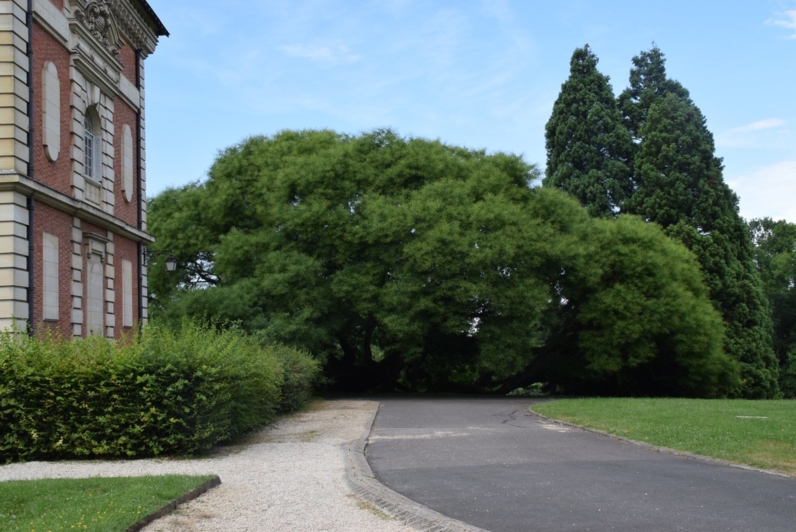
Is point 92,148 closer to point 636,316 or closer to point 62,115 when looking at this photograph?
point 62,115

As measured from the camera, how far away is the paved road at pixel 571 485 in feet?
25.9

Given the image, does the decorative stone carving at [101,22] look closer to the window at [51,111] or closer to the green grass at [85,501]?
the window at [51,111]

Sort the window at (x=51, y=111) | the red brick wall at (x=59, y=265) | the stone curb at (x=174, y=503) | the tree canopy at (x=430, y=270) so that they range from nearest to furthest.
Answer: the stone curb at (x=174, y=503), the red brick wall at (x=59, y=265), the window at (x=51, y=111), the tree canopy at (x=430, y=270)

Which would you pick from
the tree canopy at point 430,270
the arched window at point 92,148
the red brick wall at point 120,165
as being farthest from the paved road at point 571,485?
the tree canopy at point 430,270

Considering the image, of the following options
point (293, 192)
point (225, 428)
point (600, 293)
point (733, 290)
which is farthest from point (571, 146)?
point (225, 428)

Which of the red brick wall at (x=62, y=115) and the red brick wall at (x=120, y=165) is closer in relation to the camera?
the red brick wall at (x=62, y=115)

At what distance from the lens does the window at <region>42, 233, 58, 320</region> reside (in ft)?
61.0

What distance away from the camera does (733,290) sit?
40.7 m

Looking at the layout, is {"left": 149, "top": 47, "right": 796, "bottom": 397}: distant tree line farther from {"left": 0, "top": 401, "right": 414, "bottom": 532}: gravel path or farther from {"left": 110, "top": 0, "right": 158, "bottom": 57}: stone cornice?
{"left": 0, "top": 401, "right": 414, "bottom": 532}: gravel path

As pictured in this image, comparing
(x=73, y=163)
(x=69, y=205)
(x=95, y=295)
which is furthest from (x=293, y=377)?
(x=73, y=163)

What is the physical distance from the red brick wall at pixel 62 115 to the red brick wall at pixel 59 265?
30.1 inches

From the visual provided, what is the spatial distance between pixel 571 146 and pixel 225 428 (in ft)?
125

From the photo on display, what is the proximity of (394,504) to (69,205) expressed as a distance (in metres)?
14.4

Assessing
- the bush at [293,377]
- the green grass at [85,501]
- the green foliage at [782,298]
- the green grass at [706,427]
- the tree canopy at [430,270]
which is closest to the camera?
the green grass at [85,501]
